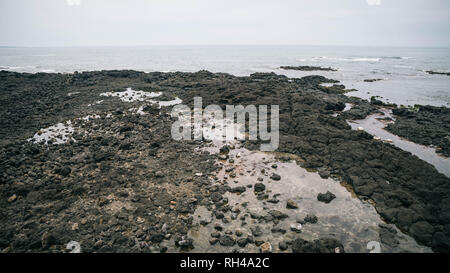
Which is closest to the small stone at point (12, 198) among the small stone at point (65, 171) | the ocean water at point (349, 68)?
the small stone at point (65, 171)

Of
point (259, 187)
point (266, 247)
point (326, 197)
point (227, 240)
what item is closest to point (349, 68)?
point (326, 197)

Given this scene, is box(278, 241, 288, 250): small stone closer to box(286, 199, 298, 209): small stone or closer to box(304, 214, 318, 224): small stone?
box(304, 214, 318, 224): small stone

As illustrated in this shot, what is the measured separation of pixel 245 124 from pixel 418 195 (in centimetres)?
1118

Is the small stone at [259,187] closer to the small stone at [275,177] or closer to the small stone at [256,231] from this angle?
the small stone at [275,177]

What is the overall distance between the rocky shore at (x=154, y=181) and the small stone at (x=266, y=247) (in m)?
0.04

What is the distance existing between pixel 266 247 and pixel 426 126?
17.7 meters

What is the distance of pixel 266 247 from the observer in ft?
25.1

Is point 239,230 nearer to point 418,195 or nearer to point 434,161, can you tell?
point 418,195

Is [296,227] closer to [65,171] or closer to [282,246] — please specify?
[282,246]

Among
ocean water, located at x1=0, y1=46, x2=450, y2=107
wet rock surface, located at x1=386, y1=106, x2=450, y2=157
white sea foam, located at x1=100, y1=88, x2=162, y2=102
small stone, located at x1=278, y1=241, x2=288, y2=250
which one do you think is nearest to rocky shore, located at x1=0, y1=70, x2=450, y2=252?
small stone, located at x1=278, y1=241, x2=288, y2=250

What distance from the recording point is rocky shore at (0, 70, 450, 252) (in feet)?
26.2

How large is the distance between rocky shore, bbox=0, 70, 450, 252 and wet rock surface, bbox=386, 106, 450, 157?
34.0 inches

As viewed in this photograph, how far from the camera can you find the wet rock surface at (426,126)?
51.1ft
